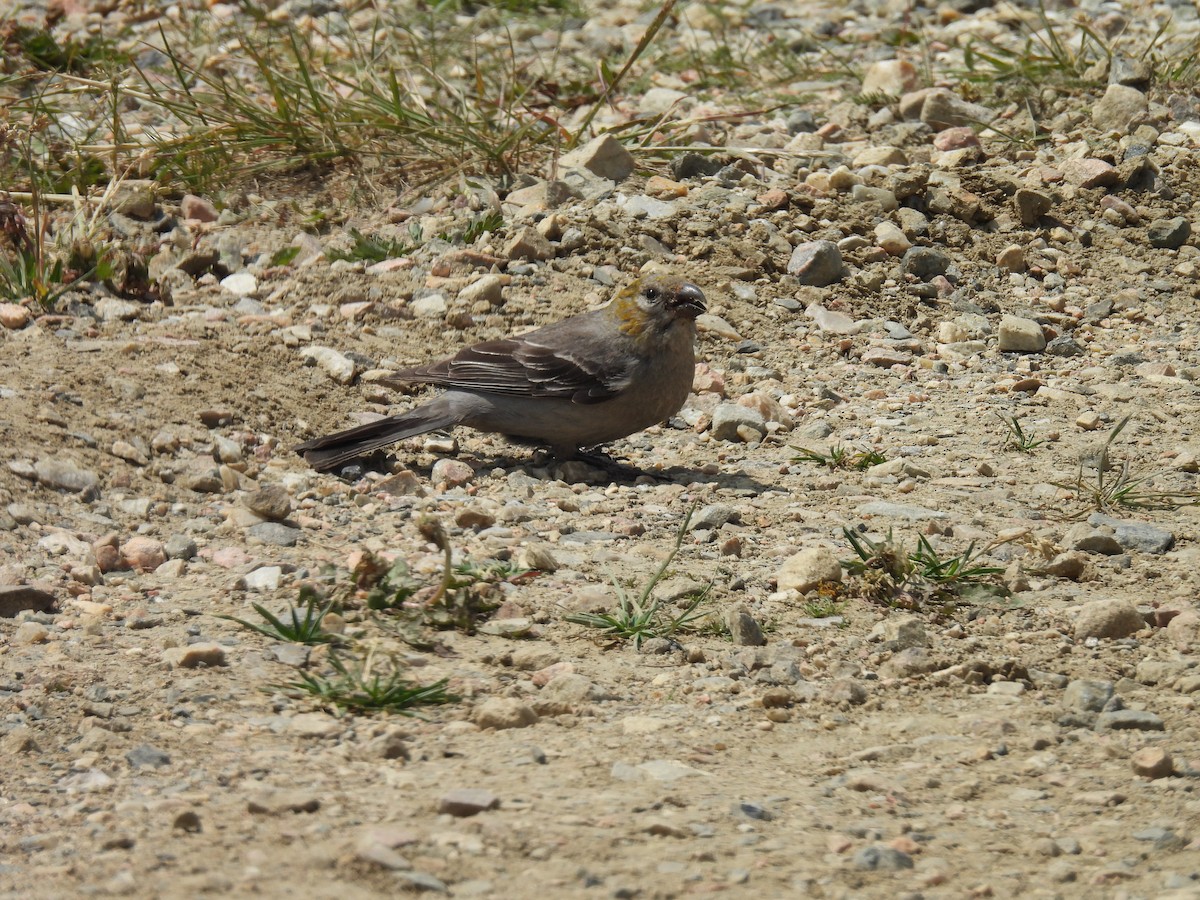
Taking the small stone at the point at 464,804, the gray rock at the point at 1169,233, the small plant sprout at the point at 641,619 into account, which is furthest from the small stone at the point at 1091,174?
the small stone at the point at 464,804

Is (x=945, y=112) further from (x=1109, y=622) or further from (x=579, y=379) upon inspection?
(x=1109, y=622)

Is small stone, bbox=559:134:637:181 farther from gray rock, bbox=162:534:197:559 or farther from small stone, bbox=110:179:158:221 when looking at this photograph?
gray rock, bbox=162:534:197:559

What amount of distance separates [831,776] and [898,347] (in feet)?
12.4

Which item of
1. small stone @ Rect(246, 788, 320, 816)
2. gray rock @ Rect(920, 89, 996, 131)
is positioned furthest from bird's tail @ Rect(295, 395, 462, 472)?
gray rock @ Rect(920, 89, 996, 131)

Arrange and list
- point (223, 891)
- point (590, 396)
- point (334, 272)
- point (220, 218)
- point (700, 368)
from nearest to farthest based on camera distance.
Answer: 1. point (223, 891)
2. point (590, 396)
3. point (700, 368)
4. point (334, 272)
5. point (220, 218)

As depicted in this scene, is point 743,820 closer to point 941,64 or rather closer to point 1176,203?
point 1176,203

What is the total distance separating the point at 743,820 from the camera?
3.08m

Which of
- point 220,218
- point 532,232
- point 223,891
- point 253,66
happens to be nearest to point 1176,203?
point 532,232

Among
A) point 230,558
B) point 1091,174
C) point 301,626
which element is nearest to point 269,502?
point 230,558

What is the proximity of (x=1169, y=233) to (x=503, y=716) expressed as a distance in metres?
5.31

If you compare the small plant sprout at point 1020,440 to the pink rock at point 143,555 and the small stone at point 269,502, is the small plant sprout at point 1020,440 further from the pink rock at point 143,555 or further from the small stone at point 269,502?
the pink rock at point 143,555

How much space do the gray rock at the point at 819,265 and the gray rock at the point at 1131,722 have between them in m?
3.90

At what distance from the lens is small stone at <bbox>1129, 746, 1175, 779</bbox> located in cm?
328

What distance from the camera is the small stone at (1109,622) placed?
4.08 meters
